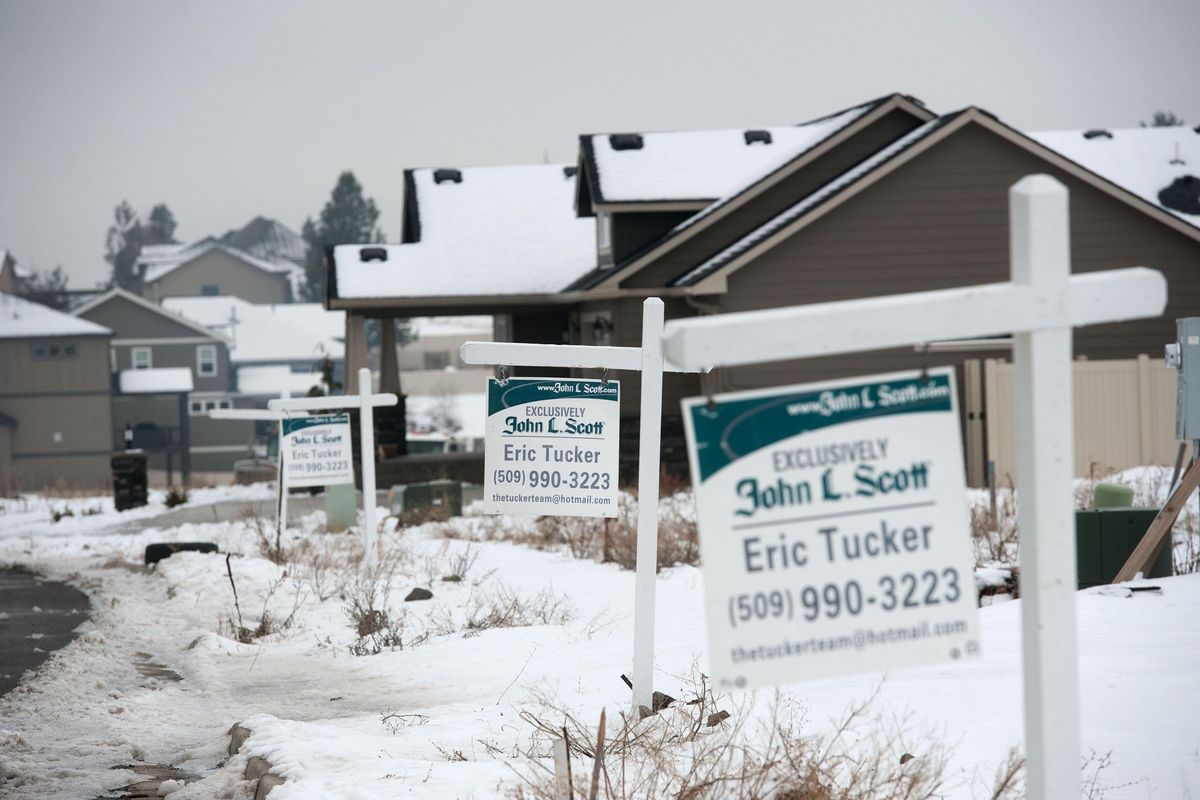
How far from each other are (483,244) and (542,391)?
22.2 meters

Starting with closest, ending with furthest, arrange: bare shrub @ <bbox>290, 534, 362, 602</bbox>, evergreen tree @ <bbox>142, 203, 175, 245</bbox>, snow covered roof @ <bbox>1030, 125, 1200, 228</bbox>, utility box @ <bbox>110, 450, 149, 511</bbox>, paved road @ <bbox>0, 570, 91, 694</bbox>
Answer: paved road @ <bbox>0, 570, 91, 694</bbox> → bare shrub @ <bbox>290, 534, 362, 602</bbox> → snow covered roof @ <bbox>1030, 125, 1200, 228</bbox> → utility box @ <bbox>110, 450, 149, 511</bbox> → evergreen tree @ <bbox>142, 203, 175, 245</bbox>

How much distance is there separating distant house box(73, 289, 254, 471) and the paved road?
4255 centimetres

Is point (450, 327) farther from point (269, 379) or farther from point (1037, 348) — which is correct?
point (1037, 348)

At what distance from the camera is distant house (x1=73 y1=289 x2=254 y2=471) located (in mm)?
59000

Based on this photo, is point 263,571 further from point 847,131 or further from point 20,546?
point 847,131

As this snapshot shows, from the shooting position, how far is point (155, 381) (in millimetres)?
59438

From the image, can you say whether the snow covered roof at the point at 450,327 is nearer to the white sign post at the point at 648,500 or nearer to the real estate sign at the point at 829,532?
the white sign post at the point at 648,500

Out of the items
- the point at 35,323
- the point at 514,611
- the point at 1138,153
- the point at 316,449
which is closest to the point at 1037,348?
the point at 514,611

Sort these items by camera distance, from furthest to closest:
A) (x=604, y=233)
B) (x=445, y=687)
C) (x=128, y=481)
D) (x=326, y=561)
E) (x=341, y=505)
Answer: (x=128, y=481) → (x=604, y=233) → (x=341, y=505) → (x=326, y=561) → (x=445, y=687)

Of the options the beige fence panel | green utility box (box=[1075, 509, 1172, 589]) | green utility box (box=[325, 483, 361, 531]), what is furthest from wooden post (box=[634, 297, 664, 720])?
the beige fence panel

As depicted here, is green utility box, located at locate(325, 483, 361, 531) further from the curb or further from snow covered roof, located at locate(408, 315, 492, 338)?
snow covered roof, located at locate(408, 315, 492, 338)

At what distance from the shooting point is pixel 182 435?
58875 millimetres

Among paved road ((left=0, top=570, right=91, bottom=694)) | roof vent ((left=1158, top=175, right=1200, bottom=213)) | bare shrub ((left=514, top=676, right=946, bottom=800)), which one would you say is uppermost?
roof vent ((left=1158, top=175, right=1200, bottom=213))

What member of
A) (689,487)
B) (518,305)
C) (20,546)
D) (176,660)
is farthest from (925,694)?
(518,305)
